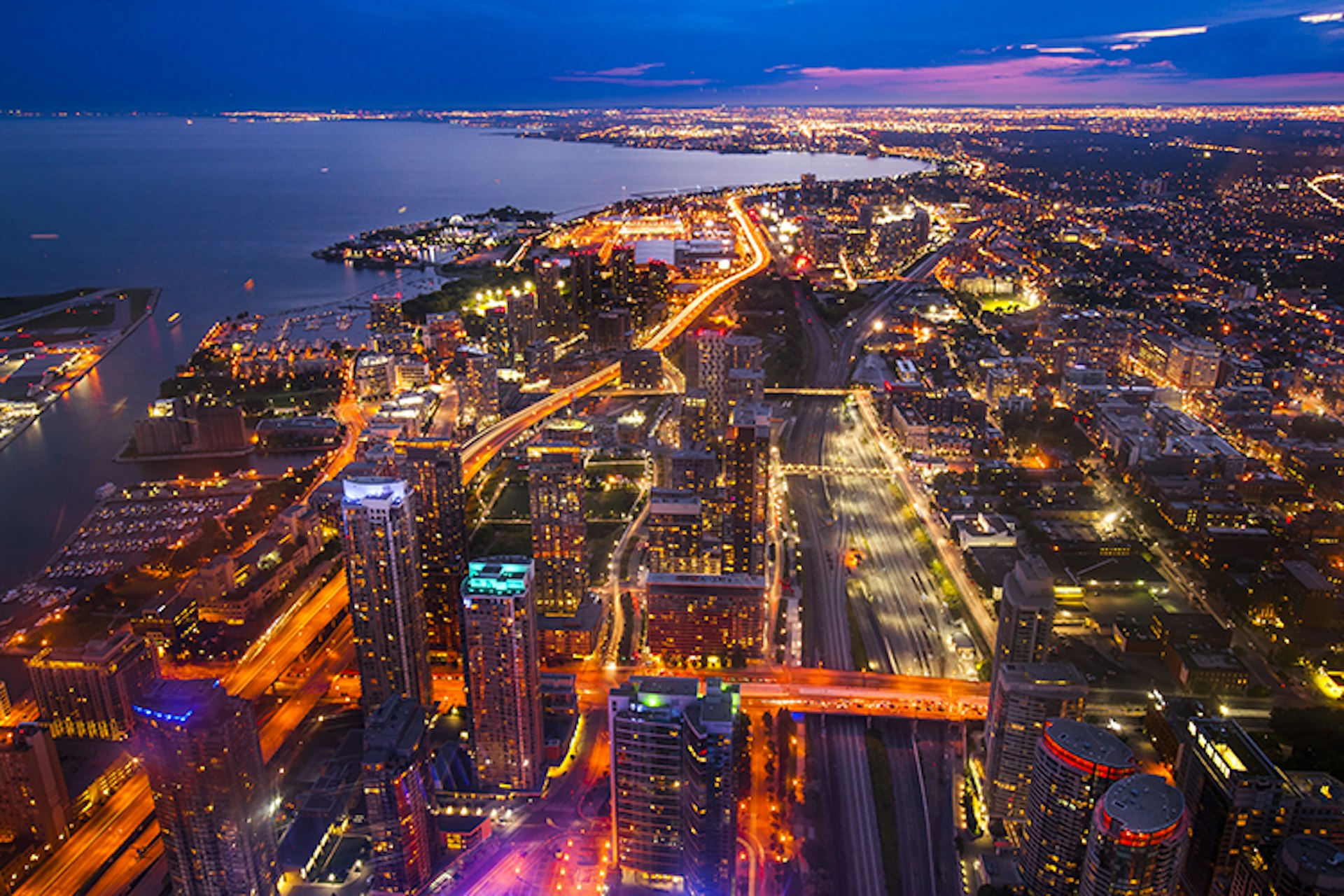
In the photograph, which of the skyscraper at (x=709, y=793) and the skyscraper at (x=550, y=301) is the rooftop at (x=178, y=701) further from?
the skyscraper at (x=550, y=301)

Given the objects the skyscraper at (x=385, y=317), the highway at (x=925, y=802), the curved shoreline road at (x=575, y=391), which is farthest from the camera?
the skyscraper at (x=385, y=317)

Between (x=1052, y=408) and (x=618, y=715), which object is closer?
(x=618, y=715)

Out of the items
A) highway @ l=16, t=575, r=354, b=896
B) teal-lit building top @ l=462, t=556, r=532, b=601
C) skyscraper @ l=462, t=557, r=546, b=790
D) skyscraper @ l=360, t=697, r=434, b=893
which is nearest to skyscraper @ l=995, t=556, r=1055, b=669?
skyscraper @ l=462, t=557, r=546, b=790

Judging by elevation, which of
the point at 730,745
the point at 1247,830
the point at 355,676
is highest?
the point at 730,745

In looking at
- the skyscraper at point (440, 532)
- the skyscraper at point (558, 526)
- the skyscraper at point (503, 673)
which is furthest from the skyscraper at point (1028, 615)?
the skyscraper at point (440, 532)

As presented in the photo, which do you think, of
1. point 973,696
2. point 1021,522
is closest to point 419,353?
point 1021,522

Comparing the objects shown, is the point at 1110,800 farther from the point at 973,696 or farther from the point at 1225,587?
the point at 1225,587
